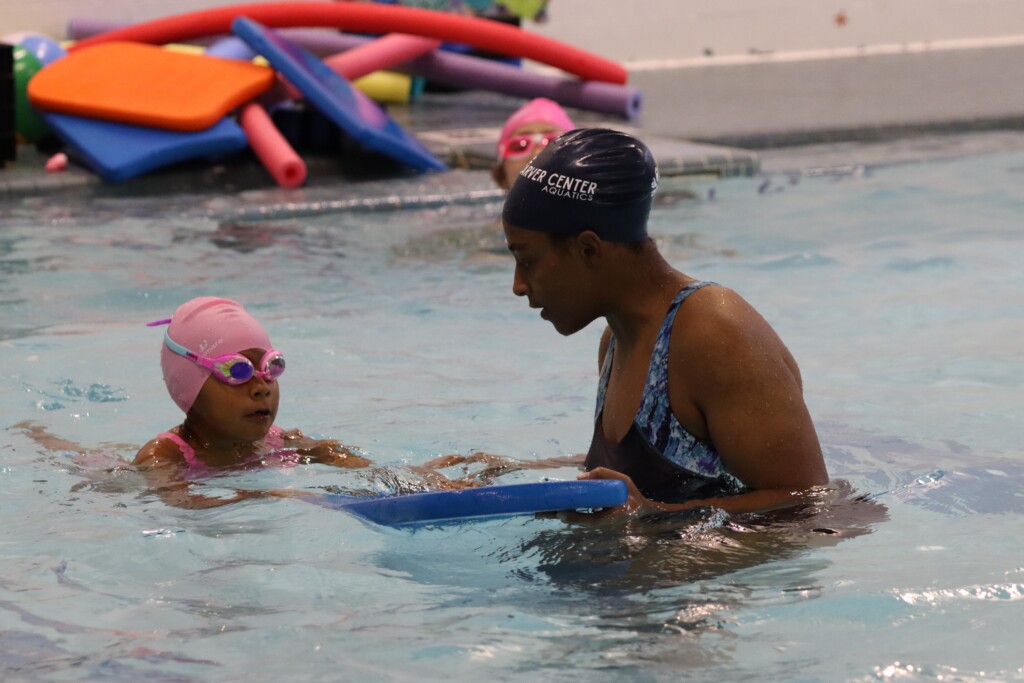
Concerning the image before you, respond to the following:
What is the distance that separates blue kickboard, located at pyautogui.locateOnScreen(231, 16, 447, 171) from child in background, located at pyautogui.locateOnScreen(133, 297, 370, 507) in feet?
19.4

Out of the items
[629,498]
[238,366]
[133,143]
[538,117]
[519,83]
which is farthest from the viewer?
[519,83]

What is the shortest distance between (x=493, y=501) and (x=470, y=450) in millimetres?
1847

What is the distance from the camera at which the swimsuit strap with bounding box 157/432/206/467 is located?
14.8ft

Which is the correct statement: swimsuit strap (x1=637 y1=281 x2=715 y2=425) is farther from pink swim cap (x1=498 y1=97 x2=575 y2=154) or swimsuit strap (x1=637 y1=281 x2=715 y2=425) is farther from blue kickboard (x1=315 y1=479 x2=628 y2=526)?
pink swim cap (x1=498 y1=97 x2=575 y2=154)

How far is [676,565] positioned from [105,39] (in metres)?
10.1

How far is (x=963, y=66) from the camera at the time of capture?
17641 millimetres

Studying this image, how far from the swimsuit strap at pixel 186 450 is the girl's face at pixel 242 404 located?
0.11m

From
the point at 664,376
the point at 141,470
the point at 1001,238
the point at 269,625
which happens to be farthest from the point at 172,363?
the point at 1001,238

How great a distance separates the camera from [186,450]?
4.55 meters

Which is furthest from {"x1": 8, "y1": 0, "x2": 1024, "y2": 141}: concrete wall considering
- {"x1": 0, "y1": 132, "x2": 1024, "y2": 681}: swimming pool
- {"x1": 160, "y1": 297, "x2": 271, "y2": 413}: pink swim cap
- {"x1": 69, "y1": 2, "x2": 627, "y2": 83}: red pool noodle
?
{"x1": 160, "y1": 297, "x2": 271, "y2": 413}: pink swim cap

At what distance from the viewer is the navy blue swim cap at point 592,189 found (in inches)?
130

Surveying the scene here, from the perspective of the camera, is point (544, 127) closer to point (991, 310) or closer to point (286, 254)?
point (286, 254)

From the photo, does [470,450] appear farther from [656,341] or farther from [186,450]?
[656,341]

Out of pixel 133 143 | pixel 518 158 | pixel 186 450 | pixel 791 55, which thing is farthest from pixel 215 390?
pixel 791 55
